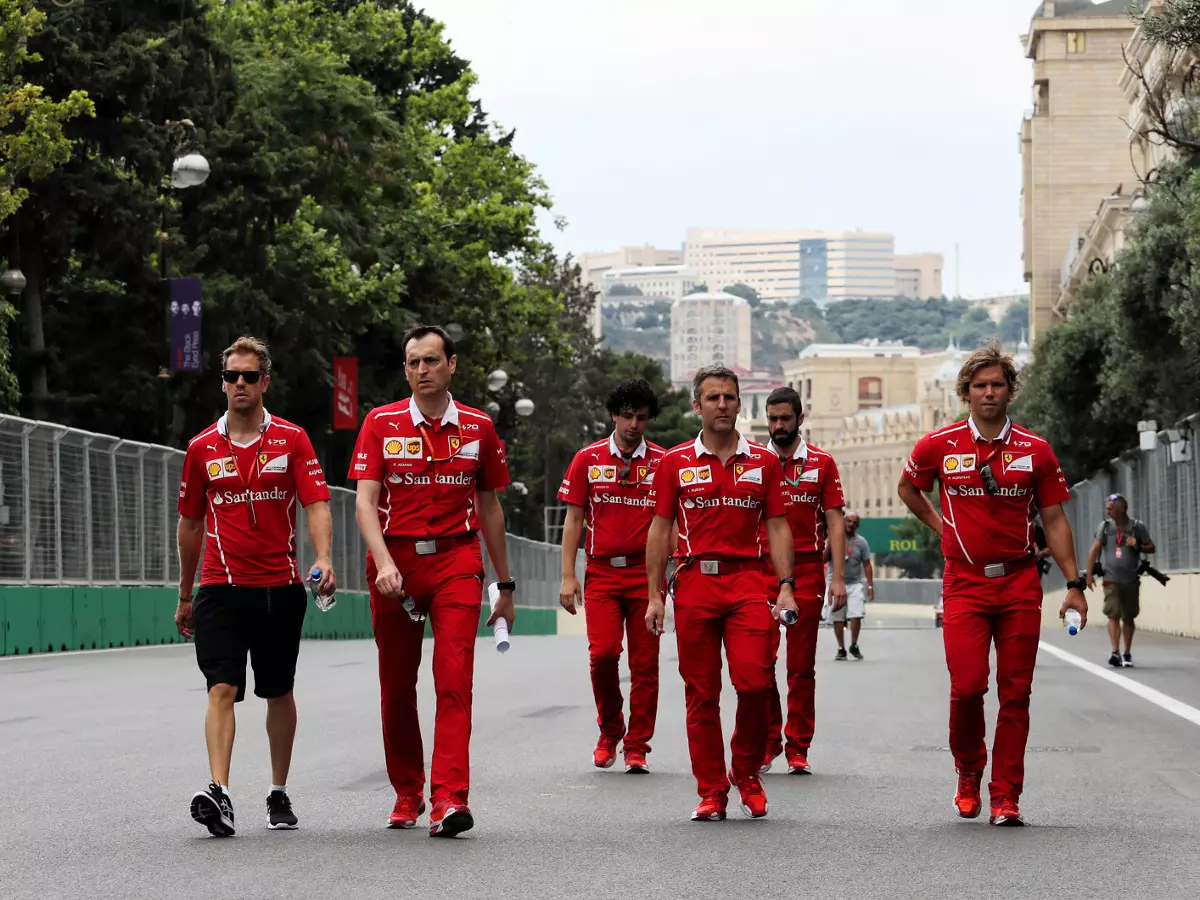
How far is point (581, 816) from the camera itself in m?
10.1

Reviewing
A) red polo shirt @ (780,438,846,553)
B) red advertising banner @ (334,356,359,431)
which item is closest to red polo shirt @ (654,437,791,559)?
red polo shirt @ (780,438,846,553)

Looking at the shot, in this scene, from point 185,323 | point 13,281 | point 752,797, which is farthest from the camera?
point 13,281

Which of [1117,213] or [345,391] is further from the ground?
[1117,213]

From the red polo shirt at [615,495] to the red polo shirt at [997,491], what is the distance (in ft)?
9.87

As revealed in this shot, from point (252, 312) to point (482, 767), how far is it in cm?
2961

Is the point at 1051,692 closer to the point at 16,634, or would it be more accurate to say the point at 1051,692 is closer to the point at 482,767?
the point at 482,767

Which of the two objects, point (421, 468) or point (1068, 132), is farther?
point (1068, 132)

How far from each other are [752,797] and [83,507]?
783 inches

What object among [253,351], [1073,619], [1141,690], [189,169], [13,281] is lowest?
[1141,690]

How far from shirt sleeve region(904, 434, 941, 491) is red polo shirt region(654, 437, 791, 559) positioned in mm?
537

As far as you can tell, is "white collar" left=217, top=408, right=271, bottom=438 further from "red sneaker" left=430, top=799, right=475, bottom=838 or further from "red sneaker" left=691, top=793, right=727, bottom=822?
"red sneaker" left=691, top=793, right=727, bottom=822

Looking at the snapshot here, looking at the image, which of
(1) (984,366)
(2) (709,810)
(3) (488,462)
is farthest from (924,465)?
(3) (488,462)

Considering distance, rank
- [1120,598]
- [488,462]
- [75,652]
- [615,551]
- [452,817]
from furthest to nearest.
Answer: [75,652] → [1120,598] → [615,551] → [488,462] → [452,817]

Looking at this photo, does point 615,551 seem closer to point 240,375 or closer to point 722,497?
point 722,497
